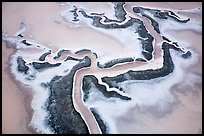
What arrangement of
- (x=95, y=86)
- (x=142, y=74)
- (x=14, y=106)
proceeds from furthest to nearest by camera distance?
(x=142, y=74), (x=95, y=86), (x=14, y=106)

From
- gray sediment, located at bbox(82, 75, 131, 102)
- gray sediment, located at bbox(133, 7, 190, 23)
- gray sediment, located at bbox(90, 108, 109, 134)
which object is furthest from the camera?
gray sediment, located at bbox(133, 7, 190, 23)

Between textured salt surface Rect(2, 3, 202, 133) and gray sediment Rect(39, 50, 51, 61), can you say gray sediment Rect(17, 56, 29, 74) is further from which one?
gray sediment Rect(39, 50, 51, 61)

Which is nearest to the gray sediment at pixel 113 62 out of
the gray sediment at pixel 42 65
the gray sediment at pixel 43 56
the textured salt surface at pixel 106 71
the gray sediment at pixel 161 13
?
the textured salt surface at pixel 106 71

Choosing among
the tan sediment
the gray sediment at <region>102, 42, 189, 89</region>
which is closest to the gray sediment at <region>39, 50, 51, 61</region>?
the tan sediment

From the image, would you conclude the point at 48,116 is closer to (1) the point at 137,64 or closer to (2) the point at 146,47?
(1) the point at 137,64

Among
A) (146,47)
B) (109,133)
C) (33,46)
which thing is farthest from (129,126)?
(33,46)

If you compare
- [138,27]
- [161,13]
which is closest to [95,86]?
[138,27]

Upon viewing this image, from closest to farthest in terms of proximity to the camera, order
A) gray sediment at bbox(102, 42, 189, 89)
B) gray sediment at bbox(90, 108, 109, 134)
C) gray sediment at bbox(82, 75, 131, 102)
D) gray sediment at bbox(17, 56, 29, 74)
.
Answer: gray sediment at bbox(90, 108, 109, 134), gray sediment at bbox(82, 75, 131, 102), gray sediment at bbox(102, 42, 189, 89), gray sediment at bbox(17, 56, 29, 74)

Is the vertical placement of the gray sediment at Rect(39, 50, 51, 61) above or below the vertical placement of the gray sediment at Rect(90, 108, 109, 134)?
above

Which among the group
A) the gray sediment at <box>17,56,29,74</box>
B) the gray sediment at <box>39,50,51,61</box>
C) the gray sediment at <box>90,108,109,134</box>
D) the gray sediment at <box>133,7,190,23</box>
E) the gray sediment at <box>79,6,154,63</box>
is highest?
the gray sediment at <box>133,7,190,23</box>

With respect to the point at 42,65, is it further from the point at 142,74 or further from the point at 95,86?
the point at 142,74
